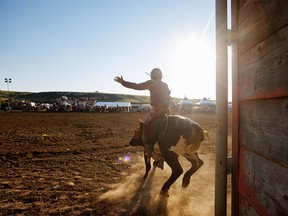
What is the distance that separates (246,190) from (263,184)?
1.17 ft

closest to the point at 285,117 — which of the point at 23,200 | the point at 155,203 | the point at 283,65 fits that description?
the point at 283,65

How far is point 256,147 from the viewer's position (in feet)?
5.62

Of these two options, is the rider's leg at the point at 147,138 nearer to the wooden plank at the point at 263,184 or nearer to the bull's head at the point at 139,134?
the bull's head at the point at 139,134

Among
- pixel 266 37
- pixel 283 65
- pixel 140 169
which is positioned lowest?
pixel 140 169

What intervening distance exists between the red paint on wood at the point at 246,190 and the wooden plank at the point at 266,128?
15 cm

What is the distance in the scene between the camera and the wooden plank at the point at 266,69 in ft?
4.38

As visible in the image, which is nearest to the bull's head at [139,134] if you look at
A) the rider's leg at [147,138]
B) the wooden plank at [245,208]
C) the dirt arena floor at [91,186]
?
the rider's leg at [147,138]

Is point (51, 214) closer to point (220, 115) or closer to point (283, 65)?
point (220, 115)

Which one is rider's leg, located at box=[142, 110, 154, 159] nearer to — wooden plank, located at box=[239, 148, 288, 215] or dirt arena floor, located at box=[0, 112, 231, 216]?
dirt arena floor, located at box=[0, 112, 231, 216]

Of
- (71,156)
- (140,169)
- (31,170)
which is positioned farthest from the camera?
(71,156)

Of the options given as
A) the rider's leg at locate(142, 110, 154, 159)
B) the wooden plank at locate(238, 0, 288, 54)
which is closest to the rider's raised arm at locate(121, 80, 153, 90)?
the rider's leg at locate(142, 110, 154, 159)

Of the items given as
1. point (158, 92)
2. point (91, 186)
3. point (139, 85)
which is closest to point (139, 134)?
point (158, 92)

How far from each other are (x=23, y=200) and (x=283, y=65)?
511cm

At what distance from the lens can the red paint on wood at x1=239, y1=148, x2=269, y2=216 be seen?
5.48 feet
